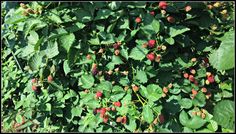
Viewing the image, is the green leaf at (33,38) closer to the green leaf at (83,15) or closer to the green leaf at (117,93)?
the green leaf at (83,15)

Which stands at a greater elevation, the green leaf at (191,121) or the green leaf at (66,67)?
the green leaf at (66,67)

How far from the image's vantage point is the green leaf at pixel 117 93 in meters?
2.28

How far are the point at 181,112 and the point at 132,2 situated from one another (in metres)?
0.74

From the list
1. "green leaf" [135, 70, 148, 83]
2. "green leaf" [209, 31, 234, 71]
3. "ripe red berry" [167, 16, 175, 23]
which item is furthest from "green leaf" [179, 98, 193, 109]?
"green leaf" [209, 31, 234, 71]

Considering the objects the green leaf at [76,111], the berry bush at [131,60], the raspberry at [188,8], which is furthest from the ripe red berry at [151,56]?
the green leaf at [76,111]

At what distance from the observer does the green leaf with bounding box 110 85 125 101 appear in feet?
7.47

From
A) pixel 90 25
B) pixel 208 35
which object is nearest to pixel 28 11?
pixel 90 25

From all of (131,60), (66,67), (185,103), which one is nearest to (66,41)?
(66,67)

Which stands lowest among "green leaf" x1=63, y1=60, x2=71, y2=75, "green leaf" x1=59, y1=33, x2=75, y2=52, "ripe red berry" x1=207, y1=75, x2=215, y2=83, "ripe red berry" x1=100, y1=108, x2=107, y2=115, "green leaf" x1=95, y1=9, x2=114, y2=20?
"ripe red berry" x1=100, y1=108, x2=107, y2=115

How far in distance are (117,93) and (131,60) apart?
0.22m

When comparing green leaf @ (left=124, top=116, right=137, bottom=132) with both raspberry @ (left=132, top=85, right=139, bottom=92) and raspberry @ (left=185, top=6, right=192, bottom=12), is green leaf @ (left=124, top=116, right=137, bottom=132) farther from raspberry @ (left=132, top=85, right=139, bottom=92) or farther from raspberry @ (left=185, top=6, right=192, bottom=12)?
raspberry @ (left=185, top=6, right=192, bottom=12)

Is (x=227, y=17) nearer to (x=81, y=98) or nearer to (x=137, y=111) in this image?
(x=137, y=111)

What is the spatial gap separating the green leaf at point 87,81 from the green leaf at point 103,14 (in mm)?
377

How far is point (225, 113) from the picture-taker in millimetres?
1946
